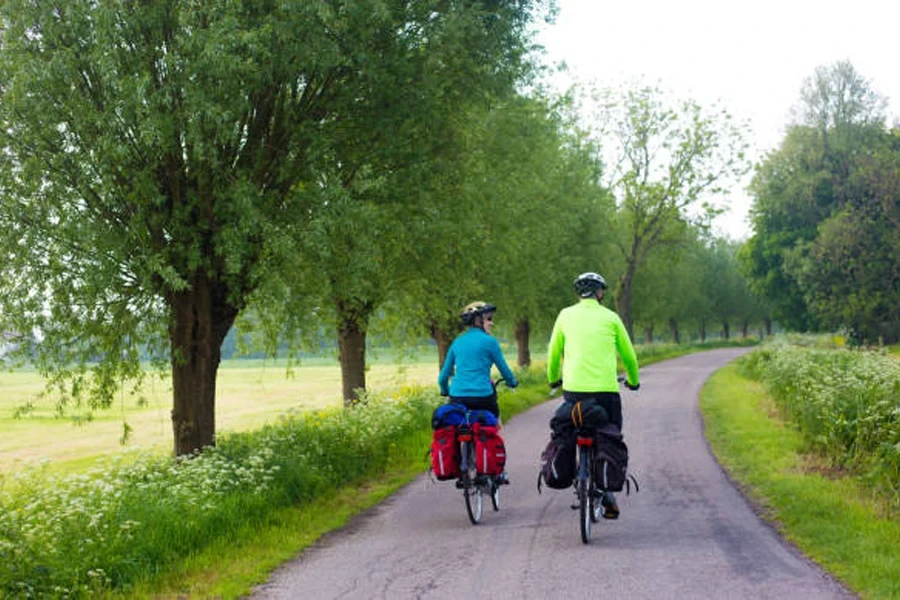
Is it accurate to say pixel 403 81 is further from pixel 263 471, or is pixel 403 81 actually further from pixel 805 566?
pixel 805 566

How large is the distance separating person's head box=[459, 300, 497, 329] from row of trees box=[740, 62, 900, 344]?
42.5m

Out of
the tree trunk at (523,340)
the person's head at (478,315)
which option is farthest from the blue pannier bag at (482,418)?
the tree trunk at (523,340)

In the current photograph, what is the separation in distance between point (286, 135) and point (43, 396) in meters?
4.74

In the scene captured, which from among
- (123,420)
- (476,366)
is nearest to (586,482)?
(476,366)

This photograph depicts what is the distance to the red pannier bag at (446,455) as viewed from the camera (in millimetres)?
9133

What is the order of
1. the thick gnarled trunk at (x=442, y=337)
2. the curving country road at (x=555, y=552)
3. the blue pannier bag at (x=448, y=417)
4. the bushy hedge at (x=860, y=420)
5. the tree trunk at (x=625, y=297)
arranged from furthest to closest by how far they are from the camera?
the tree trunk at (x=625, y=297) → the thick gnarled trunk at (x=442, y=337) → the bushy hedge at (x=860, y=420) → the blue pannier bag at (x=448, y=417) → the curving country road at (x=555, y=552)

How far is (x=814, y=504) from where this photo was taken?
9.03 metres

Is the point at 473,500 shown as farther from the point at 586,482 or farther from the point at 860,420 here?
the point at 860,420

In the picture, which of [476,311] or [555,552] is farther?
[476,311]

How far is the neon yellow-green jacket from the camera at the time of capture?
8133 mm

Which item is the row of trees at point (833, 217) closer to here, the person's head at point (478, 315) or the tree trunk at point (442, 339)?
the tree trunk at point (442, 339)

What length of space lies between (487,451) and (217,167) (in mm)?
5041

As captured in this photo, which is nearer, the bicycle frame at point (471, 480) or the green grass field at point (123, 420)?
the bicycle frame at point (471, 480)

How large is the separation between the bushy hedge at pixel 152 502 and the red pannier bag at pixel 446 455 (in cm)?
185
